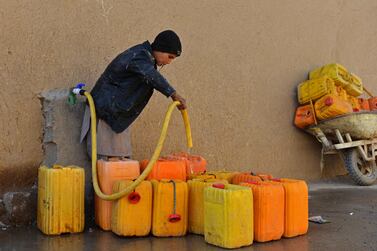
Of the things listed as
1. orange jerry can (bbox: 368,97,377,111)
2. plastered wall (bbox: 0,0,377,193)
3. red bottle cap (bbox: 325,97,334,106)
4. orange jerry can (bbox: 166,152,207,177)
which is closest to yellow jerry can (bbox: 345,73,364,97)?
orange jerry can (bbox: 368,97,377,111)

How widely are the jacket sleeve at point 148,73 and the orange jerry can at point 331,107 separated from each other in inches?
121

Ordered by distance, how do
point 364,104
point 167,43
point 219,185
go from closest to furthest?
point 219,185
point 167,43
point 364,104

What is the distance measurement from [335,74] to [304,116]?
68 centimetres

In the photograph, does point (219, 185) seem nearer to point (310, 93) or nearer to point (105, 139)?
point (105, 139)

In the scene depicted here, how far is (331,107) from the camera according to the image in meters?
6.86

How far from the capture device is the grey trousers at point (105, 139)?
4824mm

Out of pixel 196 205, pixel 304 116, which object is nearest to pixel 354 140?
pixel 304 116

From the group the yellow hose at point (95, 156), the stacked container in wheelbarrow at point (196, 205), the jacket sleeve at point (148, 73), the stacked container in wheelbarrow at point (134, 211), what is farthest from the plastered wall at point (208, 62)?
the stacked container in wheelbarrow at point (196, 205)

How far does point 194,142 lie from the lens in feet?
20.5

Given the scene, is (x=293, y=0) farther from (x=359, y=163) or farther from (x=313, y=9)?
(x=359, y=163)

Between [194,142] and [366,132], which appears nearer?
[194,142]

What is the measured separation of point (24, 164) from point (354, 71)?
5576 millimetres

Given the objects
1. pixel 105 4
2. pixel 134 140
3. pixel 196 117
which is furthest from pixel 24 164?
pixel 196 117

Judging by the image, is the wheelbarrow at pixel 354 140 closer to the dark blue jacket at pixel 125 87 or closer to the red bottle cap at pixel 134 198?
the dark blue jacket at pixel 125 87
